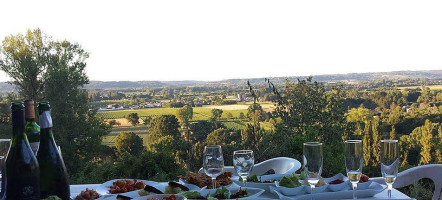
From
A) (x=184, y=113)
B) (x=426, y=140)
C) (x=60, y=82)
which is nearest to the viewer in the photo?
(x=184, y=113)

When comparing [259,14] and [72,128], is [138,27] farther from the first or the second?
[259,14]

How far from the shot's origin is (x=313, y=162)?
1.46 metres

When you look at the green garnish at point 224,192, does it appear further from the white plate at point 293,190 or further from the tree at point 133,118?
the tree at point 133,118

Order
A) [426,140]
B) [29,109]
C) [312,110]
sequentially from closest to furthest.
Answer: [29,109] → [312,110] → [426,140]

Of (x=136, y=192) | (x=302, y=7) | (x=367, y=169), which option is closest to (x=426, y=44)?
(x=302, y=7)

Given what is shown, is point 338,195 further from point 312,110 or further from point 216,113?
point 216,113

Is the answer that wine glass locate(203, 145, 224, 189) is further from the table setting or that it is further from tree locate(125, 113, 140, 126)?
tree locate(125, 113, 140, 126)

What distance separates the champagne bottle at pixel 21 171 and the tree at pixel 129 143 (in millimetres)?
11236

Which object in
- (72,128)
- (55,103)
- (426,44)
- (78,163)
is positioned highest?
(426,44)

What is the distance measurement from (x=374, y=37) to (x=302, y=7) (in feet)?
21.4

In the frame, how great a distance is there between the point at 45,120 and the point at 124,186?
48cm

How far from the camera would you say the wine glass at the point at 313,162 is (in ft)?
4.77

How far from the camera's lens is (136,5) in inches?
524

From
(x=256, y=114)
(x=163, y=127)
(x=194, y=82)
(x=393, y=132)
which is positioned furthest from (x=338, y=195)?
(x=194, y=82)
